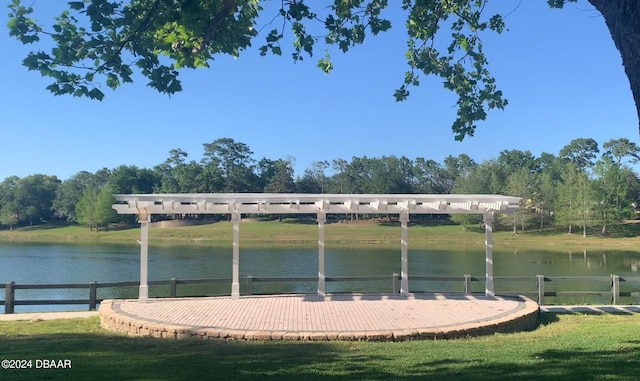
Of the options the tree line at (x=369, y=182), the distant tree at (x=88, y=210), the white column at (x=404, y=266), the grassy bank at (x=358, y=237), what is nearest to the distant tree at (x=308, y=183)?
the tree line at (x=369, y=182)

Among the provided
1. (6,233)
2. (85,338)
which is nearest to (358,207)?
(85,338)

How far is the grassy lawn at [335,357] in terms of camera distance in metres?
4.96

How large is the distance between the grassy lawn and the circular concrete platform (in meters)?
0.36

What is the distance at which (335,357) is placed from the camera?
6.16 metres

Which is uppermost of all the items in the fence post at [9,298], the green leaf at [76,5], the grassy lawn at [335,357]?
the green leaf at [76,5]

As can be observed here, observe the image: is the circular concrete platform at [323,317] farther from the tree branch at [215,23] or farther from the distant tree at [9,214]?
the distant tree at [9,214]

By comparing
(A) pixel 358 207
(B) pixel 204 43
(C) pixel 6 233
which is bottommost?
(C) pixel 6 233

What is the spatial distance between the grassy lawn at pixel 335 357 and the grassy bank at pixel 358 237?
38928mm

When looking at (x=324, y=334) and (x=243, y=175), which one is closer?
(x=324, y=334)

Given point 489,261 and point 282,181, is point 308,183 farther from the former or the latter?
point 489,261

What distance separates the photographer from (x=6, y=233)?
7394 cm

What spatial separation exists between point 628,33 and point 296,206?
29.7 feet

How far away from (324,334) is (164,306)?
423 cm

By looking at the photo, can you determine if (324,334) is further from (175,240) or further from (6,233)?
(6,233)
